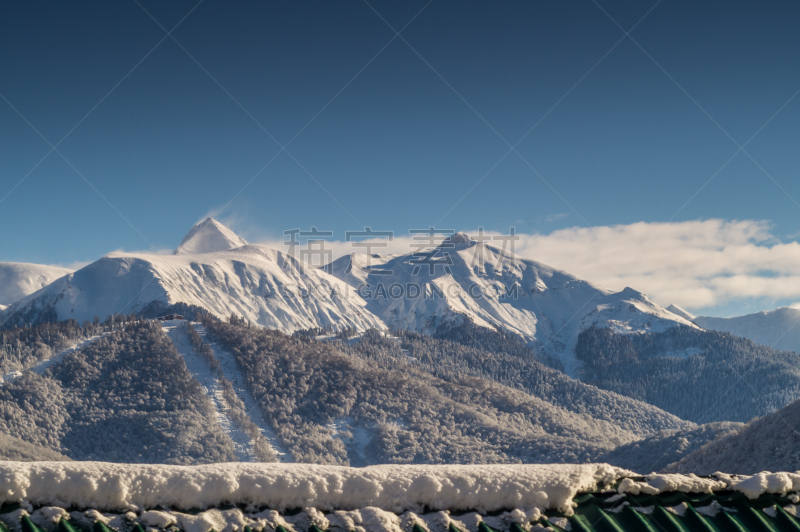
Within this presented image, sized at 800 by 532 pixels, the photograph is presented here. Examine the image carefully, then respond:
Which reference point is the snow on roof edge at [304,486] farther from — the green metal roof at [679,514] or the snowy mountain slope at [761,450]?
the snowy mountain slope at [761,450]

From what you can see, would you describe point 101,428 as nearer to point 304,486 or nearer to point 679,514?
point 304,486

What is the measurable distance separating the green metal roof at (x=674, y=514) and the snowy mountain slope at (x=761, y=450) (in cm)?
2794

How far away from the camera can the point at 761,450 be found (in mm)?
39250

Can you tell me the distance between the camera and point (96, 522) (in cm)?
707

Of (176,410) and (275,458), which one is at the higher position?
(176,410)

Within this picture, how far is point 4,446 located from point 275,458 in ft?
248

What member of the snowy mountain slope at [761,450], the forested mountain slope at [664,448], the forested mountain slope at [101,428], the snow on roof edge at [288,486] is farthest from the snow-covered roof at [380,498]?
the forested mountain slope at [101,428]

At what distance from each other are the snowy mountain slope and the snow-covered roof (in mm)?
28504

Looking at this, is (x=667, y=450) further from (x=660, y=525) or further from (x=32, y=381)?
(x=32, y=381)

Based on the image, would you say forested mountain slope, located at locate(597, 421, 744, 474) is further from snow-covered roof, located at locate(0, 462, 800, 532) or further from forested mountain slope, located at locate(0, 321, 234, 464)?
forested mountain slope, located at locate(0, 321, 234, 464)

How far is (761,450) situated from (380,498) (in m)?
42.4

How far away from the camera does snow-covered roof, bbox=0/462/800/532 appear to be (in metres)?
7.25

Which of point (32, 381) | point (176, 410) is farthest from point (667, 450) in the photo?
point (32, 381)

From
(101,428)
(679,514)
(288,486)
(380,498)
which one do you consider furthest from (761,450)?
(101,428)
